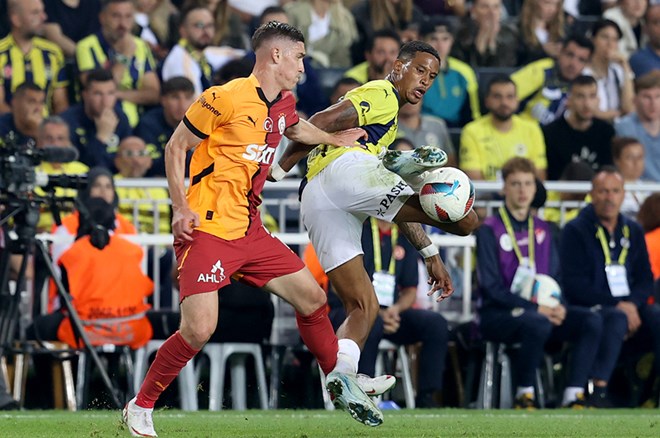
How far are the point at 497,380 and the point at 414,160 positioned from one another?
14.1ft

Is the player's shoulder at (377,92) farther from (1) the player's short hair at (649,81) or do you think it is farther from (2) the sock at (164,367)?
(1) the player's short hair at (649,81)

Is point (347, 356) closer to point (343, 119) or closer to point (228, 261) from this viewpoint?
point (228, 261)

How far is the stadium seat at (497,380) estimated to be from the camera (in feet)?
39.4

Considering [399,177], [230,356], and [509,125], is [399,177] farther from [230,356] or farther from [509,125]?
[509,125]

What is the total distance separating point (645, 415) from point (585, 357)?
47.7 inches

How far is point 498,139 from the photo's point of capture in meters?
14.1

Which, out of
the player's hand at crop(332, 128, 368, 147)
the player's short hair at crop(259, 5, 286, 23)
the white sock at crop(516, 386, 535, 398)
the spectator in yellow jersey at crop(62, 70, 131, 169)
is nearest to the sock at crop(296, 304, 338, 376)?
the player's hand at crop(332, 128, 368, 147)

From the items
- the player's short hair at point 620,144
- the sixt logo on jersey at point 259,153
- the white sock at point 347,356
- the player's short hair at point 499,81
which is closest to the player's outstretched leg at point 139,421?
the white sock at point 347,356

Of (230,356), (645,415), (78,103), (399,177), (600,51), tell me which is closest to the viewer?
(399,177)

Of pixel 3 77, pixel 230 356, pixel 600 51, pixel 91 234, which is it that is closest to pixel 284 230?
pixel 230 356

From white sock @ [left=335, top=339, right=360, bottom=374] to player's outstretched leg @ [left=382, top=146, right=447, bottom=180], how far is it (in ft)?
3.23

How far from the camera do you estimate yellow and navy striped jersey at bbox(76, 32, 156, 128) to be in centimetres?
1418

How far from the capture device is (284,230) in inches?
491

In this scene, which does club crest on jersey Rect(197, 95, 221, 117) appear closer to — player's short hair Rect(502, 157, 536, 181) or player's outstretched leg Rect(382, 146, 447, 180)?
player's outstretched leg Rect(382, 146, 447, 180)
